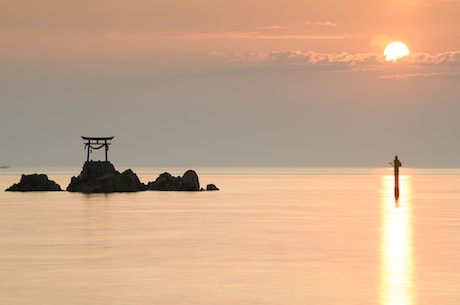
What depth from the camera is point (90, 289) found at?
3753 centimetres

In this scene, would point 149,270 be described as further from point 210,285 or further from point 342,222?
point 342,222

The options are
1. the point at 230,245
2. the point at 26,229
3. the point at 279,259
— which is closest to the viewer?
the point at 279,259

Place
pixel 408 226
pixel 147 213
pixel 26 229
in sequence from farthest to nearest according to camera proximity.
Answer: pixel 147 213 < pixel 408 226 < pixel 26 229

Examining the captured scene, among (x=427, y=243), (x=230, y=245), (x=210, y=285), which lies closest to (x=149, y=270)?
(x=210, y=285)

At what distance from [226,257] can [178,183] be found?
87.4 metres

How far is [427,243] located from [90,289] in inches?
1079

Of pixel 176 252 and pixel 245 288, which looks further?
pixel 176 252

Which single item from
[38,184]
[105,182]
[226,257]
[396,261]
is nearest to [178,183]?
[105,182]

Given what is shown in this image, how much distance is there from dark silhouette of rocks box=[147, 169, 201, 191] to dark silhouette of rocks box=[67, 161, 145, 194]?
778 centimetres

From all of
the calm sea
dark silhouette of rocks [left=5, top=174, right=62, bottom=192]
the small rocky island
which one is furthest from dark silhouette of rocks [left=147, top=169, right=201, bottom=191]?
the calm sea

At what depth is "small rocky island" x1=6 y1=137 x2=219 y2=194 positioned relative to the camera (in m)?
122

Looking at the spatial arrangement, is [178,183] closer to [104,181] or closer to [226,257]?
[104,181]

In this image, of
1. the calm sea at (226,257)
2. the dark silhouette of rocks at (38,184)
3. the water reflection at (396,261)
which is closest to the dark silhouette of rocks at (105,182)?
the dark silhouette of rocks at (38,184)

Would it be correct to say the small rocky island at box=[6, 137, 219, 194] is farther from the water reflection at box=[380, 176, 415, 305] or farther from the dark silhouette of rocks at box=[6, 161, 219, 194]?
the water reflection at box=[380, 176, 415, 305]
